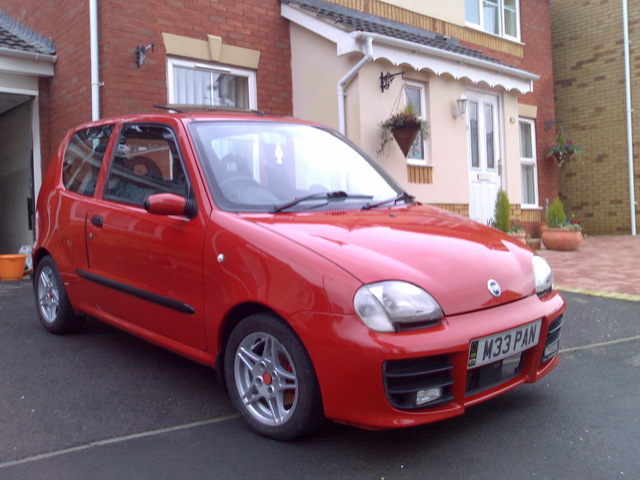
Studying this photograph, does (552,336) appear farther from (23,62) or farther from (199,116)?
(23,62)

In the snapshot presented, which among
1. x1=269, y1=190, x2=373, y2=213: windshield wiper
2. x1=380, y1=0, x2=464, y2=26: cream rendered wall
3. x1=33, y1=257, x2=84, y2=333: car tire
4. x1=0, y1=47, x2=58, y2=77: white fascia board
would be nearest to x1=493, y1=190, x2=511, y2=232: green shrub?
x1=380, y1=0, x2=464, y2=26: cream rendered wall

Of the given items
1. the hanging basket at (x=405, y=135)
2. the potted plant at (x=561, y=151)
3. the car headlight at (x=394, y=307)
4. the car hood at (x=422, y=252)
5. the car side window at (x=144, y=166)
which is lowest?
the car headlight at (x=394, y=307)

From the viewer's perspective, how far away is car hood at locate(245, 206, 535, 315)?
2875mm

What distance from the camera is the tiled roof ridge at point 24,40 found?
29.5ft

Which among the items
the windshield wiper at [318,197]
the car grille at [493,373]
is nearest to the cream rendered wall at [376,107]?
the windshield wiper at [318,197]

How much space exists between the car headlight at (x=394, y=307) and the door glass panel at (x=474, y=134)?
30.0 ft

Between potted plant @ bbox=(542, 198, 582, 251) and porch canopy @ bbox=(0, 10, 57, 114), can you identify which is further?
potted plant @ bbox=(542, 198, 582, 251)

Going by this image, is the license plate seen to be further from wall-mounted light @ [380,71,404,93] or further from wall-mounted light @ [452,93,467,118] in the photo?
wall-mounted light @ [452,93,467,118]

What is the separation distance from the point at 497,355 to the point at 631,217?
530 inches

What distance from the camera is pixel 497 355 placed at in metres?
2.96

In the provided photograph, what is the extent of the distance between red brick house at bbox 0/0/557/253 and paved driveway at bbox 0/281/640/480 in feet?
16.0

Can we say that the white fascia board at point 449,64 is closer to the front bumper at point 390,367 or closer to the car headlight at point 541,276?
the car headlight at point 541,276

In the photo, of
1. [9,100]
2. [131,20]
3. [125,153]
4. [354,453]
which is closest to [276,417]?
[354,453]

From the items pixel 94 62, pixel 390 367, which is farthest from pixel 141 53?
pixel 390 367
